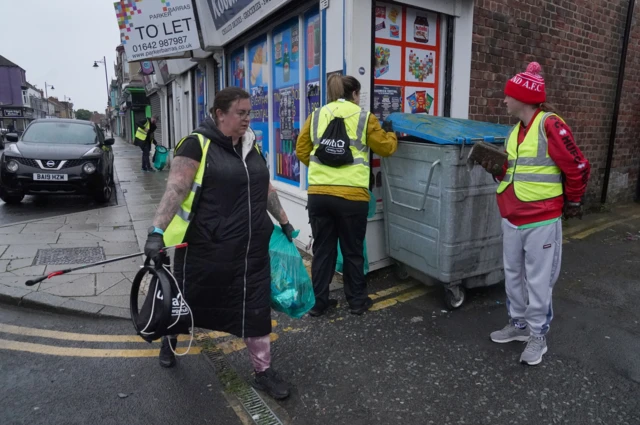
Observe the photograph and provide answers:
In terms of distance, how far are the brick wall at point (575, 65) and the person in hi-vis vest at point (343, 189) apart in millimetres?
2360

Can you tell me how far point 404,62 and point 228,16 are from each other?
3453mm

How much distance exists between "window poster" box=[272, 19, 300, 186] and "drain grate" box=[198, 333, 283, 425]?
2980 mm

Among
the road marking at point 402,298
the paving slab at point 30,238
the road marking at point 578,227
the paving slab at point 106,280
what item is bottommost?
the road marking at point 402,298

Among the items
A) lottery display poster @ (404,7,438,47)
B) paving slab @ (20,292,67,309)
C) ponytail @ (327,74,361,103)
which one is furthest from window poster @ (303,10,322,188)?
paving slab @ (20,292,67,309)

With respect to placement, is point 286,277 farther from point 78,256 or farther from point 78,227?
point 78,227

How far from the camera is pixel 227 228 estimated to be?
8.88 feet

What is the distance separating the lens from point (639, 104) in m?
8.51

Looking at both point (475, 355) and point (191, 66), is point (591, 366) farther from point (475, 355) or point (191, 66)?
point (191, 66)

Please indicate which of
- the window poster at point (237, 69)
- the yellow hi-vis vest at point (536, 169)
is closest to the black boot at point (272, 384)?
the yellow hi-vis vest at point (536, 169)

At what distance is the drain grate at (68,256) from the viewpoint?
5199 mm

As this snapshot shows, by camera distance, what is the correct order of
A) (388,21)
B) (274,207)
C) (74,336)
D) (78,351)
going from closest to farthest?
(274,207), (78,351), (74,336), (388,21)

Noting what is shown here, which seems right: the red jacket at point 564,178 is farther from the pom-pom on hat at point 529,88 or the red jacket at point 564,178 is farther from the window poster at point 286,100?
the window poster at point 286,100

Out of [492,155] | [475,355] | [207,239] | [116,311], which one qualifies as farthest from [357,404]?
[116,311]

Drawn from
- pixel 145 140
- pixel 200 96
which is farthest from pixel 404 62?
pixel 145 140
